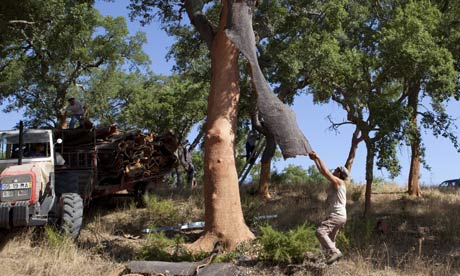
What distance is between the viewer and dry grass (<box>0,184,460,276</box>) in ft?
31.3

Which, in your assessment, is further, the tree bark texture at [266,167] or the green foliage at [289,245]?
the tree bark texture at [266,167]

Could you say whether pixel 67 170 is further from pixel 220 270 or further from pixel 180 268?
pixel 220 270

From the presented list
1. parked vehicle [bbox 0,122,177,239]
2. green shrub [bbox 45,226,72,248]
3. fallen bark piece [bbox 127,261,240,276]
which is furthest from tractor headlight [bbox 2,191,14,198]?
fallen bark piece [bbox 127,261,240,276]

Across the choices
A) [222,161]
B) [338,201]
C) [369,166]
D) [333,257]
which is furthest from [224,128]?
[369,166]

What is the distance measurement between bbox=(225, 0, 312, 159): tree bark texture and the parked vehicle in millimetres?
5050

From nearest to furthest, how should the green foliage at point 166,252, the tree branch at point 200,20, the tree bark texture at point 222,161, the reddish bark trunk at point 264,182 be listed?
the green foliage at point 166,252 → the tree bark texture at point 222,161 → the tree branch at point 200,20 → the reddish bark trunk at point 264,182

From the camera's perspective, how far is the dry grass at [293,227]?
9.55m

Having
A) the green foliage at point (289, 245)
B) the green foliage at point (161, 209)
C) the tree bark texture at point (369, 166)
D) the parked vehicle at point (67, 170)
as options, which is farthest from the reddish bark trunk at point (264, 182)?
the green foliage at point (289, 245)

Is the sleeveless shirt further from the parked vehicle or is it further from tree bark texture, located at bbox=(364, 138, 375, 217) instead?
the parked vehicle

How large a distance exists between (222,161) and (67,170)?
452 centimetres

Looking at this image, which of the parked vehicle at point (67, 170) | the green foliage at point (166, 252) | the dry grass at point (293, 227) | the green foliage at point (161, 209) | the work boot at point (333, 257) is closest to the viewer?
the work boot at point (333, 257)

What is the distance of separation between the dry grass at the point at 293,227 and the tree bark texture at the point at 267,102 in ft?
6.71

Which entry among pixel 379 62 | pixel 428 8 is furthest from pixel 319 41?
pixel 428 8

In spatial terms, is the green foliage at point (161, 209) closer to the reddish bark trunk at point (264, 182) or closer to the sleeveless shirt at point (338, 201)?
the reddish bark trunk at point (264, 182)
